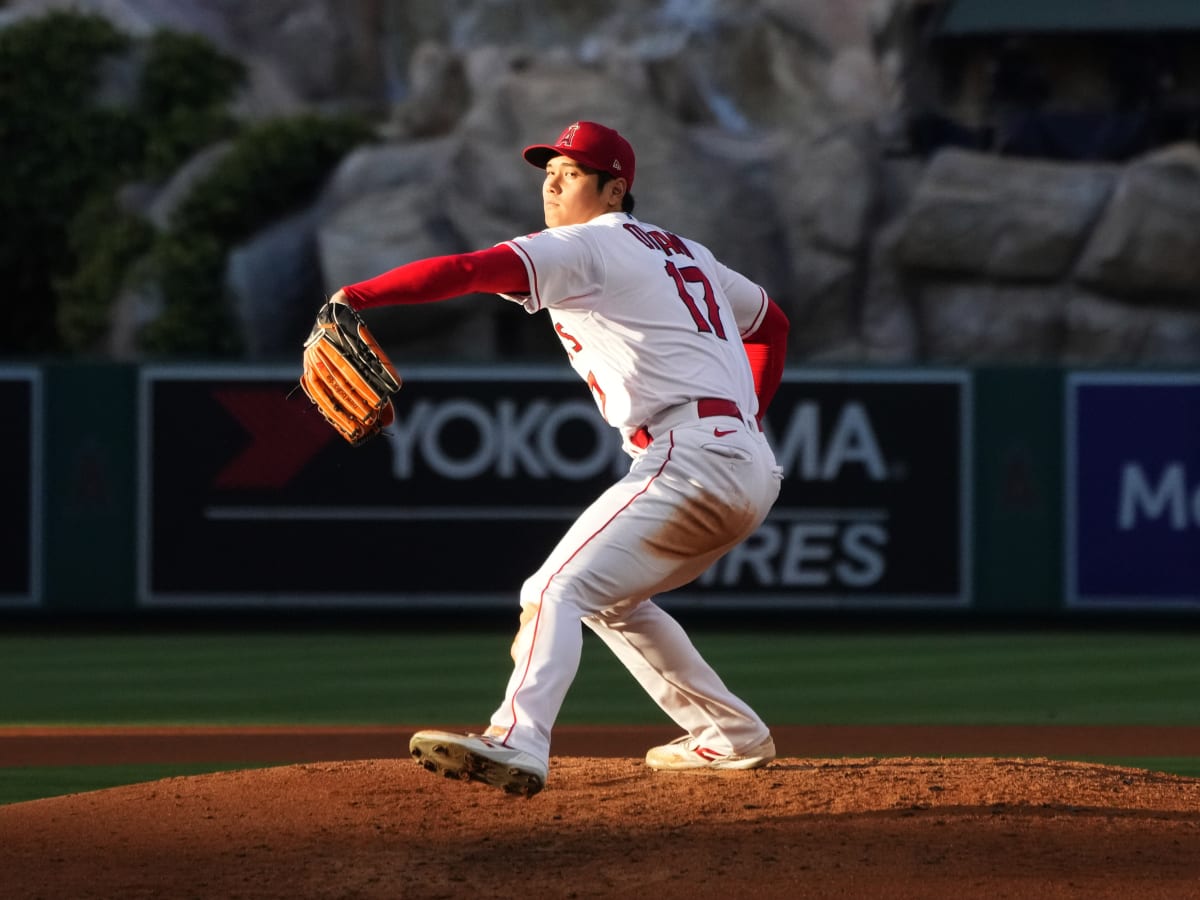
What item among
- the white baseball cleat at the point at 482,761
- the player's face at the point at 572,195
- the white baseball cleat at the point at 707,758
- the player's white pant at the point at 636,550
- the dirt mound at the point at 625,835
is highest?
the player's face at the point at 572,195

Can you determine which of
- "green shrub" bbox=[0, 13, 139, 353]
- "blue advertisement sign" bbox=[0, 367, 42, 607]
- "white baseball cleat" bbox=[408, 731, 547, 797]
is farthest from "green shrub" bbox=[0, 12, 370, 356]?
"white baseball cleat" bbox=[408, 731, 547, 797]

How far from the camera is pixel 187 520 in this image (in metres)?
11.8

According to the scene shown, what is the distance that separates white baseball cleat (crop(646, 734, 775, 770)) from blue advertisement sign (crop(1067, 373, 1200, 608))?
695 centimetres

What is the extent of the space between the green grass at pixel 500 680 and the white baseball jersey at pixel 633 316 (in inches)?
100

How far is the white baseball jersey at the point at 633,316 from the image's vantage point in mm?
4633

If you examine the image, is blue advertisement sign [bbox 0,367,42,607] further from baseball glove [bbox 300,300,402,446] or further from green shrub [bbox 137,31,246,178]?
green shrub [bbox 137,31,246,178]

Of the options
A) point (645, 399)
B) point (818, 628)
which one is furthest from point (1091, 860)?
point (818, 628)

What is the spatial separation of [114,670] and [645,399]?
231 inches

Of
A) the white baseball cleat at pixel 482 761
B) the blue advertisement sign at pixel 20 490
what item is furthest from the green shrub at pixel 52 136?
the white baseball cleat at pixel 482 761

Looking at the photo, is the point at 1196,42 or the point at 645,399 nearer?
the point at 645,399

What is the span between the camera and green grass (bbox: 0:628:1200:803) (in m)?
8.10

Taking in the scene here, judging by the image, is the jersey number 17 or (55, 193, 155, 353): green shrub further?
(55, 193, 155, 353): green shrub

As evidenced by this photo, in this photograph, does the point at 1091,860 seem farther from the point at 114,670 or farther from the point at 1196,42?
the point at 1196,42

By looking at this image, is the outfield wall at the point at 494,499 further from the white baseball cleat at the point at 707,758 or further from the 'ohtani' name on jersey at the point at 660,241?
the 'ohtani' name on jersey at the point at 660,241
